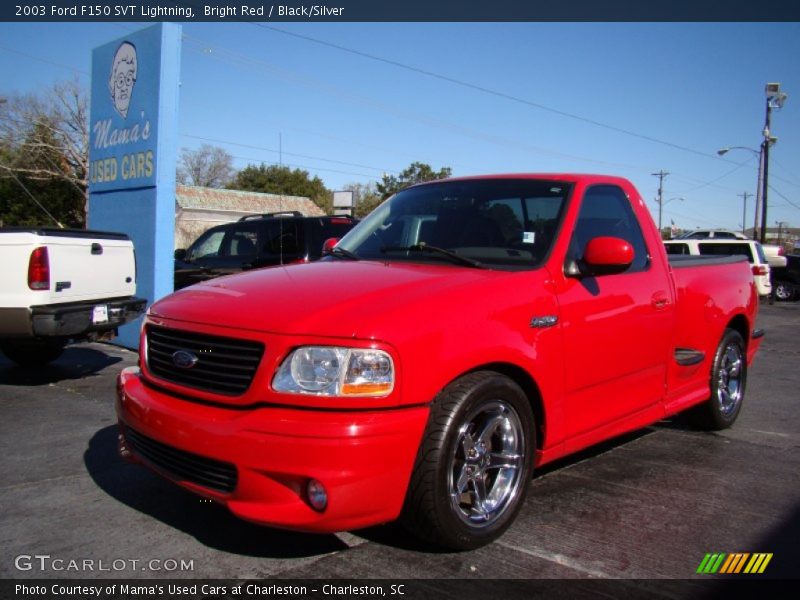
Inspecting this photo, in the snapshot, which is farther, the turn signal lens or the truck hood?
the truck hood

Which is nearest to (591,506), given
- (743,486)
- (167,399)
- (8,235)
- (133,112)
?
(743,486)

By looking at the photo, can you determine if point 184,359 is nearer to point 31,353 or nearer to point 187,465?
point 187,465

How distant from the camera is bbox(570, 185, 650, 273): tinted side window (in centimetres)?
384

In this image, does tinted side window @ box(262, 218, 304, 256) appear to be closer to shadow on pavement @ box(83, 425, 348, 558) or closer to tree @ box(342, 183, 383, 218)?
shadow on pavement @ box(83, 425, 348, 558)

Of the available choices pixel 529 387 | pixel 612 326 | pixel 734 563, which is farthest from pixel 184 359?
pixel 734 563

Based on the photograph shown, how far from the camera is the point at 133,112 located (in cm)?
869

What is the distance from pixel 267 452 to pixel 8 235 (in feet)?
14.9

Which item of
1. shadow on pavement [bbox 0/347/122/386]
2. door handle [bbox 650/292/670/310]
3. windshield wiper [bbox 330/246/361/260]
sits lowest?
shadow on pavement [bbox 0/347/122/386]

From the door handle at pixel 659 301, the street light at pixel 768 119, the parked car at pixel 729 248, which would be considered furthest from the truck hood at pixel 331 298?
the street light at pixel 768 119

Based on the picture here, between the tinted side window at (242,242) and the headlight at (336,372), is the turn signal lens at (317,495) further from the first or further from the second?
the tinted side window at (242,242)

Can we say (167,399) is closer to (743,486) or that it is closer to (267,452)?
(267,452)

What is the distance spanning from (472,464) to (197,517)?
147 centimetres

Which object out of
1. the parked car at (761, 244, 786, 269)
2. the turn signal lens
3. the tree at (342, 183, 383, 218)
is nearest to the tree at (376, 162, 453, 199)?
the tree at (342, 183, 383, 218)

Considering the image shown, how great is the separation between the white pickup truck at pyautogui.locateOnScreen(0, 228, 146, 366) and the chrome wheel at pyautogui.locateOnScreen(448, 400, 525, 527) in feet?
14.6
